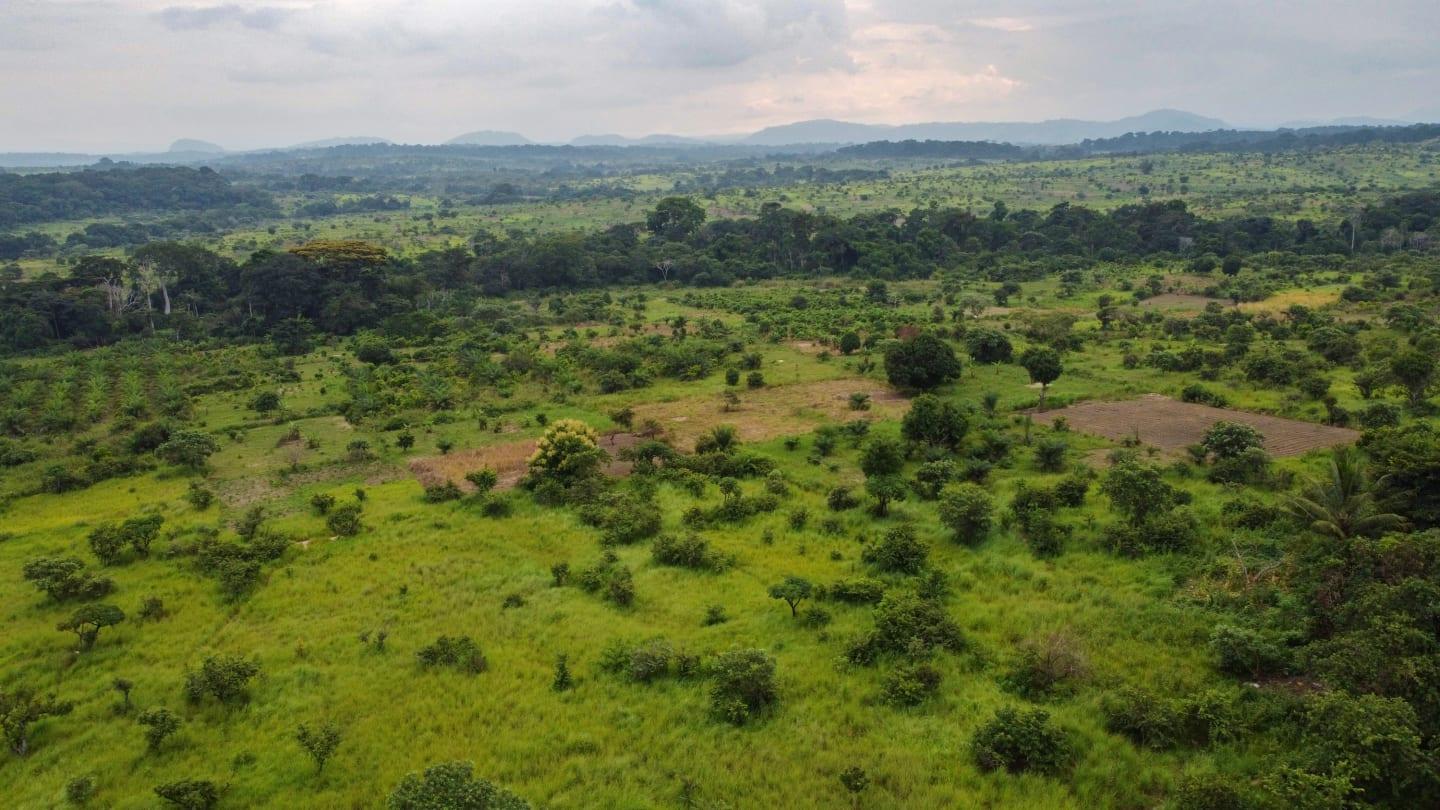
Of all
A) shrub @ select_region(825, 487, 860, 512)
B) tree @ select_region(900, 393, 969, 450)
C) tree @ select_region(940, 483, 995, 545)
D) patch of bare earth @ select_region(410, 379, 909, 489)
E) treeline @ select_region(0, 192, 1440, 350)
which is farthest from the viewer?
treeline @ select_region(0, 192, 1440, 350)

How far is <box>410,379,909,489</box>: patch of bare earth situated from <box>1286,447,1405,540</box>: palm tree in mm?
20381

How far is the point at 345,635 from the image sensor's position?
22094 mm

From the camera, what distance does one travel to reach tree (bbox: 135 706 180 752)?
696 inches

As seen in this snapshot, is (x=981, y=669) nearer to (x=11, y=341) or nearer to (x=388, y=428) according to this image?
(x=388, y=428)

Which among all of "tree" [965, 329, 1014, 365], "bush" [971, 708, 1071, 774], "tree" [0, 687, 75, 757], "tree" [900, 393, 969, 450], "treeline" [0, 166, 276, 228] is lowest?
"tree" [0, 687, 75, 757]

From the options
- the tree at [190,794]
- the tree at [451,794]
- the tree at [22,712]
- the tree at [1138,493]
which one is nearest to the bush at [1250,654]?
the tree at [1138,493]

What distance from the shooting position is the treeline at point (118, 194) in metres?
155

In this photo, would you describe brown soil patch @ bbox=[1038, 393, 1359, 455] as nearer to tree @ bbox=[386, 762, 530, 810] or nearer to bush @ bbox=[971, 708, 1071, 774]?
bush @ bbox=[971, 708, 1071, 774]

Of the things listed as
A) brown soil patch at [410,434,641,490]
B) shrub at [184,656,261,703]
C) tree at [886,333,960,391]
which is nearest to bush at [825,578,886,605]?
brown soil patch at [410,434,641,490]

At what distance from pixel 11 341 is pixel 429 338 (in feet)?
106

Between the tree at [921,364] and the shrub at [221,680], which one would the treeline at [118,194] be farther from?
the shrub at [221,680]

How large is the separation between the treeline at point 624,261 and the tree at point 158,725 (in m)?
51.5

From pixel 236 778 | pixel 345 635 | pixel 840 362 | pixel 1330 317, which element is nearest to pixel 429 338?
pixel 840 362

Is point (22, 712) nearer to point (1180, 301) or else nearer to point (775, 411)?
point (775, 411)
